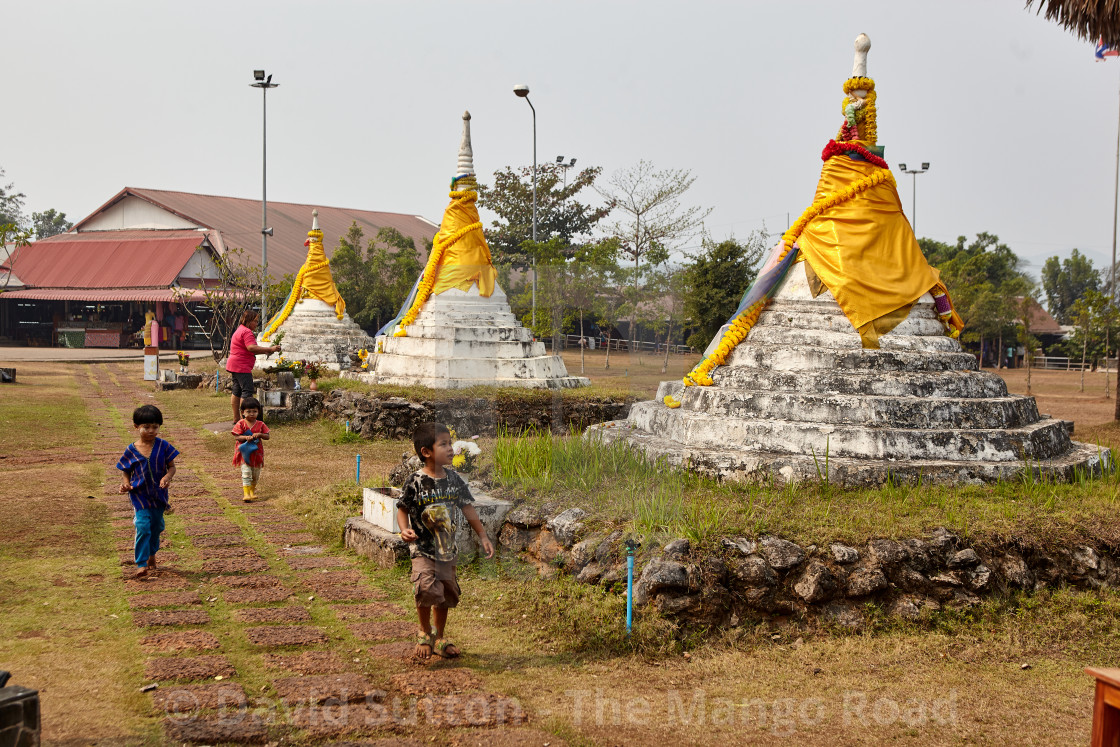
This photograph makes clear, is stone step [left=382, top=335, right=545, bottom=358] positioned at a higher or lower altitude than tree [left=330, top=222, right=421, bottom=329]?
lower

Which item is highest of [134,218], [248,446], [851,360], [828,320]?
[134,218]

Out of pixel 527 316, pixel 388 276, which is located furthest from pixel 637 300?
pixel 388 276

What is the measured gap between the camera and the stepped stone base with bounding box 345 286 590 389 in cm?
1461

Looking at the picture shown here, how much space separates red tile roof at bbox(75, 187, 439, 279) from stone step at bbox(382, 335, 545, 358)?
17.2 m

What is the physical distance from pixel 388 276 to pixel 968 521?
100ft

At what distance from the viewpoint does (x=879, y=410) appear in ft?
22.5

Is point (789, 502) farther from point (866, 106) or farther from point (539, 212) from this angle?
point (539, 212)

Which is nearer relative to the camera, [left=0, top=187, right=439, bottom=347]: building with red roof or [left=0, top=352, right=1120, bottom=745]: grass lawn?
[left=0, top=352, right=1120, bottom=745]: grass lawn

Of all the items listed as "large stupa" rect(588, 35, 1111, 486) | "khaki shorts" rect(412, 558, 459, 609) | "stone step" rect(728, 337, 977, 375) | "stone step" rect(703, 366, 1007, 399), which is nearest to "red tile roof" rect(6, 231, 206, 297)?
"large stupa" rect(588, 35, 1111, 486)

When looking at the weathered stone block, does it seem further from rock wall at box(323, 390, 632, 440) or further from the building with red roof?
the building with red roof

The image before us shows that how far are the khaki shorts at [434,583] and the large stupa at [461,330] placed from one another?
9730 millimetres

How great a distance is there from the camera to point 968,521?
5.68 metres

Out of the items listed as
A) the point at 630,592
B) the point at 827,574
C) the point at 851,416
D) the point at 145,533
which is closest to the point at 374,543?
the point at 145,533

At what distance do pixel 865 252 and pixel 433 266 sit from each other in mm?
9233
